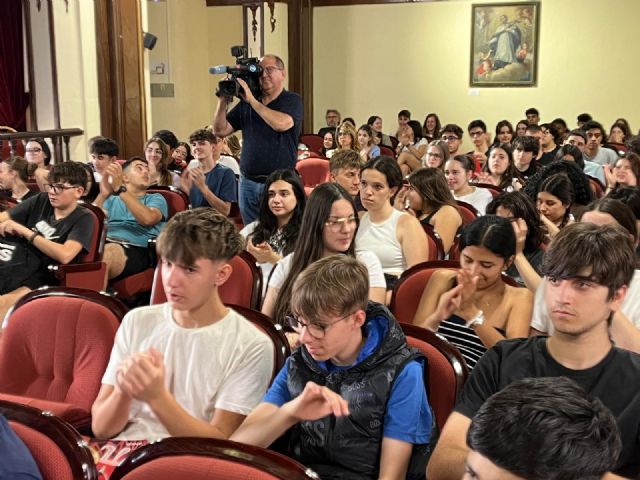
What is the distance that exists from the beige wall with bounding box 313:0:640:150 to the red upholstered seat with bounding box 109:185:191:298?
8.02 meters

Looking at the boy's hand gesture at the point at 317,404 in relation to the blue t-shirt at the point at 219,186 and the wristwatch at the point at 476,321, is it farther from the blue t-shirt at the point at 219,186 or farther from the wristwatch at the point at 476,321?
the blue t-shirt at the point at 219,186

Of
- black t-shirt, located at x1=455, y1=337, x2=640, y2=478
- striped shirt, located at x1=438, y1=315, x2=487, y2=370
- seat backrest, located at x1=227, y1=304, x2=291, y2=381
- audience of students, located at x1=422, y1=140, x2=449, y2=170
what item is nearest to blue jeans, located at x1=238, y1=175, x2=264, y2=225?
audience of students, located at x1=422, y1=140, x2=449, y2=170

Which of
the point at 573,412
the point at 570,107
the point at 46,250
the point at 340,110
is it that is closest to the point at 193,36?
the point at 340,110

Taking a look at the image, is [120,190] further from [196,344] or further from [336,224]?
[196,344]

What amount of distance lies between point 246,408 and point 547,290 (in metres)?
0.82

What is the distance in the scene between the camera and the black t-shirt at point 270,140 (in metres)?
4.84

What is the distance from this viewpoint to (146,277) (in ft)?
15.4

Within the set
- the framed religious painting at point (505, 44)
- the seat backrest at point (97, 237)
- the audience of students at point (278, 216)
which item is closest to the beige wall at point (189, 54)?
the framed religious painting at point (505, 44)

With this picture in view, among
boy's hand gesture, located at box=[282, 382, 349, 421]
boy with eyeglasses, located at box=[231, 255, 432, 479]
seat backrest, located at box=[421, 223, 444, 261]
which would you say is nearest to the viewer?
boy's hand gesture, located at box=[282, 382, 349, 421]

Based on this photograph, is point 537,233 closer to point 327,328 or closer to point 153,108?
point 327,328

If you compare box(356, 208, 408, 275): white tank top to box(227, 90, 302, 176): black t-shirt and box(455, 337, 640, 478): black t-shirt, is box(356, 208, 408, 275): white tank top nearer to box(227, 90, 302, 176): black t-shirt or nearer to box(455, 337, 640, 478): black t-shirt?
box(227, 90, 302, 176): black t-shirt

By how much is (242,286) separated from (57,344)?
2.97 feet

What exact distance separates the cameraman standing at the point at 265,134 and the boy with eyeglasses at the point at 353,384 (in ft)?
9.90

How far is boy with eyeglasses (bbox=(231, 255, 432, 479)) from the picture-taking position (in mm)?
1784
